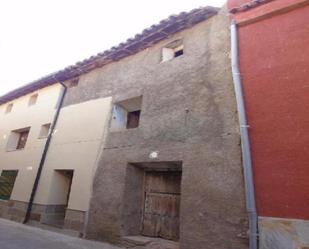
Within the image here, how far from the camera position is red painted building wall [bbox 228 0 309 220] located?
12.4ft

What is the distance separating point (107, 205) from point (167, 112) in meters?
2.70

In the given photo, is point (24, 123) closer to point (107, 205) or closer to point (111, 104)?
point (111, 104)

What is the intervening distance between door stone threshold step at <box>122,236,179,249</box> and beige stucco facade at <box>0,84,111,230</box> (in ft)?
5.70

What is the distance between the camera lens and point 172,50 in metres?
6.93

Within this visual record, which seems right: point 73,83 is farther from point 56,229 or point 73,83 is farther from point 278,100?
point 278,100

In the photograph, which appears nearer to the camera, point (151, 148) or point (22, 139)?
point (151, 148)

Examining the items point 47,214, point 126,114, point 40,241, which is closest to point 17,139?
point 47,214

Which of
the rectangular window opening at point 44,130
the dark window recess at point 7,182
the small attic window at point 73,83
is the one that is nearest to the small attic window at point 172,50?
the small attic window at point 73,83

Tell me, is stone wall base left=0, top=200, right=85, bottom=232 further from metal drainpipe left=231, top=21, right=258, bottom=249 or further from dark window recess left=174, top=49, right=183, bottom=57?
dark window recess left=174, top=49, right=183, bottom=57

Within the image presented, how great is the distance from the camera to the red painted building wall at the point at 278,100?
3785 millimetres

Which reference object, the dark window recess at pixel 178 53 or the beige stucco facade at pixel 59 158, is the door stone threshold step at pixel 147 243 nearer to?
the beige stucco facade at pixel 59 158

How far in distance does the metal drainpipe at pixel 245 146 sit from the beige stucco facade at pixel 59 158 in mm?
3973

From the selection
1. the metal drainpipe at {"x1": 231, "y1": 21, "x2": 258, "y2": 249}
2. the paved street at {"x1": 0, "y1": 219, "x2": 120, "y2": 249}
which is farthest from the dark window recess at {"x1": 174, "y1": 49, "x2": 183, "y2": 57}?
the paved street at {"x1": 0, "y1": 219, "x2": 120, "y2": 249}

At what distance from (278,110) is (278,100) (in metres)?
0.18
